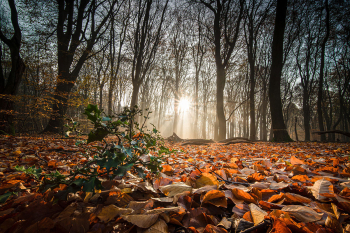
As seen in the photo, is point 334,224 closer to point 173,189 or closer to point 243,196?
point 243,196

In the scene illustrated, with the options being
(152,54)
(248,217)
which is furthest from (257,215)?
(152,54)

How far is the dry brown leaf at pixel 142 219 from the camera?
567mm

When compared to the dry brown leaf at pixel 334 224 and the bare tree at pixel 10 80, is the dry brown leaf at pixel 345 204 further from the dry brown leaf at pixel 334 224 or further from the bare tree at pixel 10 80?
the bare tree at pixel 10 80

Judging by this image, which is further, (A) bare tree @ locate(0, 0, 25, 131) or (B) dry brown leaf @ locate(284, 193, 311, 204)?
(A) bare tree @ locate(0, 0, 25, 131)

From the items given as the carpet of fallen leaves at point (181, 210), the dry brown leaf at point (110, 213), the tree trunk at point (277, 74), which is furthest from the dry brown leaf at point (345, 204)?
the tree trunk at point (277, 74)

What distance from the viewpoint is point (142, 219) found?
0.58m

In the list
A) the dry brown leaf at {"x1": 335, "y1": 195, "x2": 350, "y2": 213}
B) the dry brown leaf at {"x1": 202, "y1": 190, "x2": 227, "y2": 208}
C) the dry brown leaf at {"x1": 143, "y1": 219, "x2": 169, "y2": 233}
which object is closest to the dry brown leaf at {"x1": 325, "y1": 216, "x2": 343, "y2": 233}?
the dry brown leaf at {"x1": 335, "y1": 195, "x2": 350, "y2": 213}

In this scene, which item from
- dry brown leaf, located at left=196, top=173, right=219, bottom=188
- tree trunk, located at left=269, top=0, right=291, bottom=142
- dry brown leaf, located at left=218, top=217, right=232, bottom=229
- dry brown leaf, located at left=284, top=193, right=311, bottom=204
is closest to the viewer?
dry brown leaf, located at left=218, top=217, right=232, bottom=229

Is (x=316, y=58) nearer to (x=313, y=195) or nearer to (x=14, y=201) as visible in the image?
(x=313, y=195)

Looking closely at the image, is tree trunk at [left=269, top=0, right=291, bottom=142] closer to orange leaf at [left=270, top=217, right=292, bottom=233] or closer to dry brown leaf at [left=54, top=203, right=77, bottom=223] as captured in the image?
orange leaf at [left=270, top=217, right=292, bottom=233]

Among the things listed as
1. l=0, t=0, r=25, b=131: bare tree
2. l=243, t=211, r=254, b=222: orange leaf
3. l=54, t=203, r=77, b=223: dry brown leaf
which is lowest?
l=54, t=203, r=77, b=223: dry brown leaf

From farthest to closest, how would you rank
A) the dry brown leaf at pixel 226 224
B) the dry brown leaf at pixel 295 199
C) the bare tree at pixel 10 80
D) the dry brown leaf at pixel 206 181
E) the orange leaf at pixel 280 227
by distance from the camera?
the bare tree at pixel 10 80, the dry brown leaf at pixel 206 181, the dry brown leaf at pixel 295 199, the dry brown leaf at pixel 226 224, the orange leaf at pixel 280 227

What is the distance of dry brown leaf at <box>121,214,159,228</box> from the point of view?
0.57 metres

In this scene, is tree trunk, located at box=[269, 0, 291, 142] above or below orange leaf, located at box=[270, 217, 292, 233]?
above
